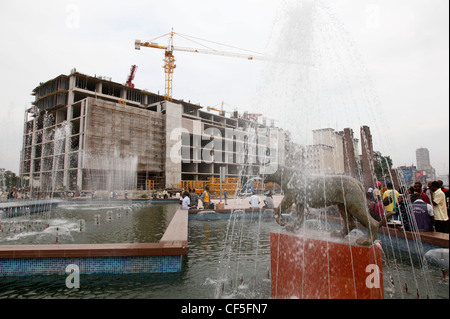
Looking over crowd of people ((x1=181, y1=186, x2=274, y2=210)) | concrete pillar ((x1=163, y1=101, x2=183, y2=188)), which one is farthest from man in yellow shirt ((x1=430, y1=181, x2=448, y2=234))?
concrete pillar ((x1=163, y1=101, x2=183, y2=188))

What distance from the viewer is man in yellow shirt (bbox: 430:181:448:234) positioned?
625 cm

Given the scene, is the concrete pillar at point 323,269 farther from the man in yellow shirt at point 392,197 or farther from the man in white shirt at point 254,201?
the man in white shirt at point 254,201

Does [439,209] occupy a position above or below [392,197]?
below

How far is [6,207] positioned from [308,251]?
16.9 metres

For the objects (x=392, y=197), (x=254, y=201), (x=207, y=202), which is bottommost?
(x=207, y=202)

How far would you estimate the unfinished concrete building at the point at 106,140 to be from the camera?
125 feet

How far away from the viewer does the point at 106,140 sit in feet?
126

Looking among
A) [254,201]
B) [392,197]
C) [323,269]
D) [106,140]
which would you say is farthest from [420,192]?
[106,140]

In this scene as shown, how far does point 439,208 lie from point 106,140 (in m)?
39.6

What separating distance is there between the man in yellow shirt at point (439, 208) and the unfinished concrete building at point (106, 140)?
2892cm

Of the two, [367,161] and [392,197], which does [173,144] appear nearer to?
[367,161]

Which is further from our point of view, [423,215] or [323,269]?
[423,215]

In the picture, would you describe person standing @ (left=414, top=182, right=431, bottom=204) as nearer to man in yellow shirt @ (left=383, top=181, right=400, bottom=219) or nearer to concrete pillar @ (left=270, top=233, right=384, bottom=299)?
man in yellow shirt @ (left=383, top=181, right=400, bottom=219)
